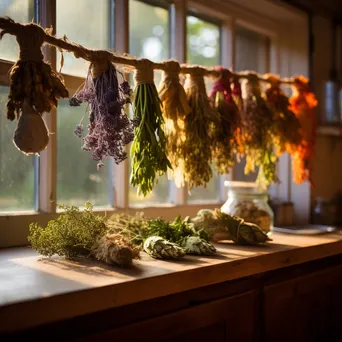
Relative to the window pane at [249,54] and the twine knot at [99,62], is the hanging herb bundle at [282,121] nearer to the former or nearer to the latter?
the window pane at [249,54]

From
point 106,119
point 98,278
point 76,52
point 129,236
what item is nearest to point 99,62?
point 76,52

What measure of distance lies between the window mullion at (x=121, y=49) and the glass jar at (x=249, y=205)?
0.37 m

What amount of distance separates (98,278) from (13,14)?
2.98ft

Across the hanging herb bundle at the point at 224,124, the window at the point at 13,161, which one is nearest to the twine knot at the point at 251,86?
the hanging herb bundle at the point at 224,124

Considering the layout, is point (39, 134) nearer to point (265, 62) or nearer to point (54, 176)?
point (54, 176)

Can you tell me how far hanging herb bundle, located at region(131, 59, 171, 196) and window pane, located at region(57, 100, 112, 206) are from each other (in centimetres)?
30

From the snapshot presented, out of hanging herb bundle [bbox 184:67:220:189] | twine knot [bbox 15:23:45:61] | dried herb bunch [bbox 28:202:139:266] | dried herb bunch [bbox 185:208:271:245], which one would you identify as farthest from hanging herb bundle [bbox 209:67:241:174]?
twine knot [bbox 15:23:45:61]

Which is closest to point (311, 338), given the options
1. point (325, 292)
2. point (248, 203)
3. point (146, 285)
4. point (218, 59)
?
point (325, 292)

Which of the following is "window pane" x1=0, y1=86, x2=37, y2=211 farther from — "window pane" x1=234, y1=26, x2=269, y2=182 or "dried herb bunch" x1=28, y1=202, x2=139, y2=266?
"window pane" x1=234, y1=26, x2=269, y2=182

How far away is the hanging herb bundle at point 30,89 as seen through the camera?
112 centimetres

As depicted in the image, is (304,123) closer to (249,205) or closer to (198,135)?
(249,205)

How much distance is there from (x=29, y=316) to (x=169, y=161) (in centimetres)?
71

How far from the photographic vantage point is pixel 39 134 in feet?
3.73

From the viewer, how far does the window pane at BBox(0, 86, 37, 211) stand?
4.84 feet
